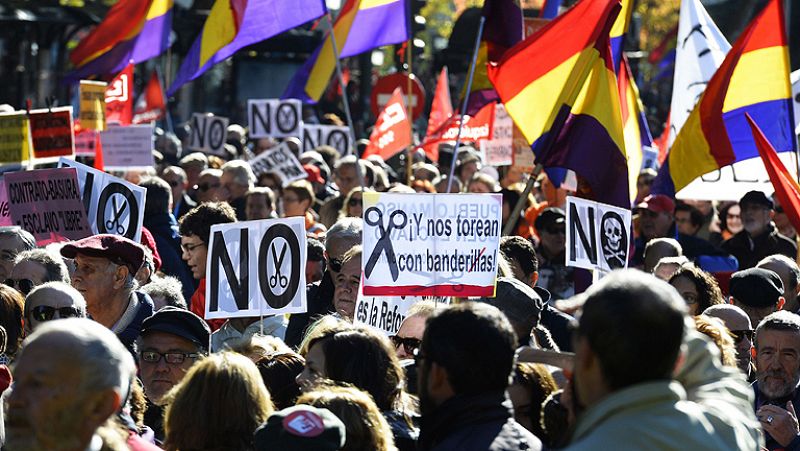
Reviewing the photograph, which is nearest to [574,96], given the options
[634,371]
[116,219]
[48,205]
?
[116,219]

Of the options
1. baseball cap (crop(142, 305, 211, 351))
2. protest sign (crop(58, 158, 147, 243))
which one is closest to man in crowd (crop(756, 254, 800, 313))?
protest sign (crop(58, 158, 147, 243))

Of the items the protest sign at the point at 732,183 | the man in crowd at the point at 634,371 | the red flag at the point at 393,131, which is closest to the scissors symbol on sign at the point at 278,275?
the man in crowd at the point at 634,371

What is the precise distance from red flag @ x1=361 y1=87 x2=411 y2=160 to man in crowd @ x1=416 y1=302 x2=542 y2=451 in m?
10.9

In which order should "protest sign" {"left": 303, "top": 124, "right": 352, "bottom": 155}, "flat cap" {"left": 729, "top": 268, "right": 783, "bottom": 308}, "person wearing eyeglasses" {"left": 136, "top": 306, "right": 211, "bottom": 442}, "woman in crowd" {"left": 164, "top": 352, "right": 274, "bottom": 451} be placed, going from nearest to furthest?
"woman in crowd" {"left": 164, "top": 352, "right": 274, "bottom": 451} < "person wearing eyeglasses" {"left": 136, "top": 306, "right": 211, "bottom": 442} < "flat cap" {"left": 729, "top": 268, "right": 783, "bottom": 308} < "protest sign" {"left": 303, "top": 124, "right": 352, "bottom": 155}

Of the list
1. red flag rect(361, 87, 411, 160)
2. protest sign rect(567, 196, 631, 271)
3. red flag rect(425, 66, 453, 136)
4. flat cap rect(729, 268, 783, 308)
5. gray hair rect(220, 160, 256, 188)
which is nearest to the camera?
flat cap rect(729, 268, 783, 308)

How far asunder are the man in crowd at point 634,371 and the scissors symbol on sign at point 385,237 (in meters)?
4.03

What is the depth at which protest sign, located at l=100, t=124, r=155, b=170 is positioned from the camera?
14.1 meters

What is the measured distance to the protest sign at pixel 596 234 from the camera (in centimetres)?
844

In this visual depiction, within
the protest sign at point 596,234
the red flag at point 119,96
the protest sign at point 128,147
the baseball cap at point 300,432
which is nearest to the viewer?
the baseball cap at point 300,432

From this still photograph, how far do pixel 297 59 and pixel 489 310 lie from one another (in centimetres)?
2530

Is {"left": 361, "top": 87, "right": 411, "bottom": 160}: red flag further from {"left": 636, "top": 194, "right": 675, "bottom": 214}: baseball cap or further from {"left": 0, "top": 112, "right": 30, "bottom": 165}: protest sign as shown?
{"left": 0, "top": 112, "right": 30, "bottom": 165}: protest sign

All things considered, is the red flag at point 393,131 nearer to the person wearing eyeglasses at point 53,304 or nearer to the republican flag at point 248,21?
the republican flag at point 248,21

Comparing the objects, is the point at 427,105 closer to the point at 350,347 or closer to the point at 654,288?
the point at 350,347

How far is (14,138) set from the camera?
10.4m
